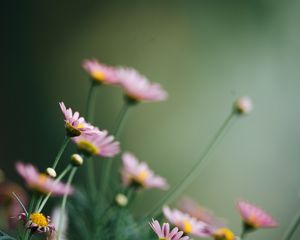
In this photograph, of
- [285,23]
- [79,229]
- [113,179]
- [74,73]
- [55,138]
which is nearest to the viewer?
[79,229]

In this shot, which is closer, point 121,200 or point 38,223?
point 38,223

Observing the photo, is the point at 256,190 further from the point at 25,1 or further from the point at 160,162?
the point at 25,1

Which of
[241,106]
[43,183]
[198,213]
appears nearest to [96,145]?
[43,183]

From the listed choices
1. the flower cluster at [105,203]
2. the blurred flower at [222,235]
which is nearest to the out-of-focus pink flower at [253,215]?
the flower cluster at [105,203]

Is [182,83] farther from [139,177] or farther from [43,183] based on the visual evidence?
[43,183]

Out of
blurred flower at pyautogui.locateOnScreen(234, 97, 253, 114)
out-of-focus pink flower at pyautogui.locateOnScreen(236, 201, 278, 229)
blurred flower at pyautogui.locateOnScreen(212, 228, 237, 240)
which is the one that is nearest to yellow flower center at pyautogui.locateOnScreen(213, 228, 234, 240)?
blurred flower at pyautogui.locateOnScreen(212, 228, 237, 240)

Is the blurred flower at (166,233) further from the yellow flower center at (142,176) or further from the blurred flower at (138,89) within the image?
the blurred flower at (138,89)

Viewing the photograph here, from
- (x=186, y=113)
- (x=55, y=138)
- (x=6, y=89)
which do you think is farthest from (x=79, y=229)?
(x=186, y=113)

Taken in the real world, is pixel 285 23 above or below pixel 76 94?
above
